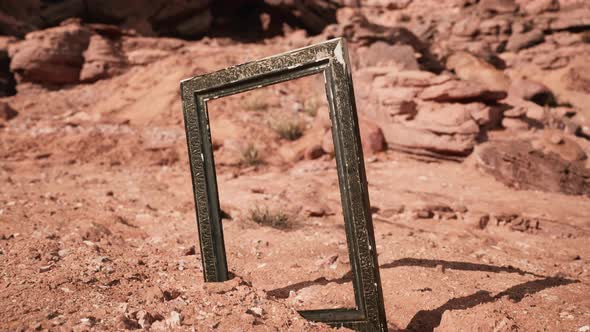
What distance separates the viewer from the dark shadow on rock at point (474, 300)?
73.9 inches

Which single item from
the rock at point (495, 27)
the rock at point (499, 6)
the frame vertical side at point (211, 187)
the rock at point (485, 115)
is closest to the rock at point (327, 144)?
the rock at point (485, 115)

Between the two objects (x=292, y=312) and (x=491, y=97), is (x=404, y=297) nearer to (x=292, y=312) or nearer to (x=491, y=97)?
(x=292, y=312)

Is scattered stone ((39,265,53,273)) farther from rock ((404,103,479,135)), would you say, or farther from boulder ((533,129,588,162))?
boulder ((533,129,588,162))

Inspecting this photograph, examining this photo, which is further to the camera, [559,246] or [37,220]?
[559,246]

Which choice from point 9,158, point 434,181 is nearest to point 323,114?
point 434,181

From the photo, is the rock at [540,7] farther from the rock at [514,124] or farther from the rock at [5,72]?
the rock at [5,72]

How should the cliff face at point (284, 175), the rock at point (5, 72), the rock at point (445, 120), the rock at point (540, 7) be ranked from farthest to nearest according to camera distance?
the rock at point (540, 7), the rock at point (5, 72), the rock at point (445, 120), the cliff face at point (284, 175)

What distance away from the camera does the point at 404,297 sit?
210cm

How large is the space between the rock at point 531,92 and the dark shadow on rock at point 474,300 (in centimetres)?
803

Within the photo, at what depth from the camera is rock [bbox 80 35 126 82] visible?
30.4 ft

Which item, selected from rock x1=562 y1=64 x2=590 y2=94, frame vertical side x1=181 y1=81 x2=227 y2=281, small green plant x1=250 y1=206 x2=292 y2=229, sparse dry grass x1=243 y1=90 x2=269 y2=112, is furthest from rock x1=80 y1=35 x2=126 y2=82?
rock x1=562 y1=64 x2=590 y2=94

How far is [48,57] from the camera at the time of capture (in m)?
9.02

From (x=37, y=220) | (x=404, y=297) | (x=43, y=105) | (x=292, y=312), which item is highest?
(x=43, y=105)

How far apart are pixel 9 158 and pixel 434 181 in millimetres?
5682
